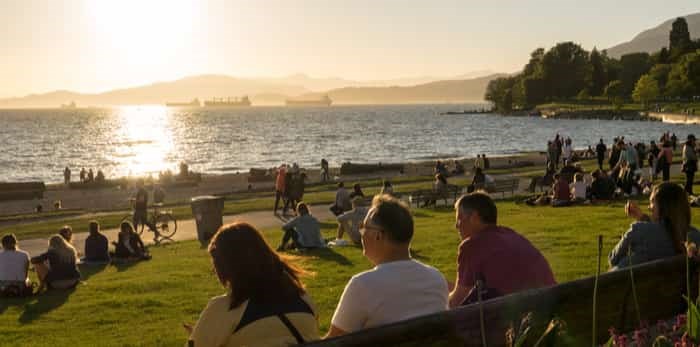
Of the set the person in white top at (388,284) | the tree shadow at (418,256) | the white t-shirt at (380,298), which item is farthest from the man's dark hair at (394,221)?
the tree shadow at (418,256)

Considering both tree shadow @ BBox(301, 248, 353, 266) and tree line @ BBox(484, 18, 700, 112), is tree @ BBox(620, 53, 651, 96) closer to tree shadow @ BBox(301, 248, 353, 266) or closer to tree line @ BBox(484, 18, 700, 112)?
tree line @ BBox(484, 18, 700, 112)

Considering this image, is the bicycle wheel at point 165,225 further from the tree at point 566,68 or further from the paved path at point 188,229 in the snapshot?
the tree at point 566,68

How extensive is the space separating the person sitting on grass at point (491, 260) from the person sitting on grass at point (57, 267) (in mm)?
8441

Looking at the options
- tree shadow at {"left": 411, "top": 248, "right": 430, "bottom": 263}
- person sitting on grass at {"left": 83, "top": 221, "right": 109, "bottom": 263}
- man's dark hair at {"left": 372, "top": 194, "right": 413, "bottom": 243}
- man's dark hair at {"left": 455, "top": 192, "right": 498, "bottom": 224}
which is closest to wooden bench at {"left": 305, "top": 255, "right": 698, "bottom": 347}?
man's dark hair at {"left": 372, "top": 194, "right": 413, "bottom": 243}

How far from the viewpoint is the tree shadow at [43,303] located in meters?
10.5

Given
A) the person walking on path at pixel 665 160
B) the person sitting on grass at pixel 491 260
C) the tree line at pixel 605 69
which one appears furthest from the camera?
the tree line at pixel 605 69

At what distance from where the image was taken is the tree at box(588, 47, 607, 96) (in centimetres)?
18875

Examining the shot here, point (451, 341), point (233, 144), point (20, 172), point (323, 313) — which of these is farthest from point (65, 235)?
point (233, 144)

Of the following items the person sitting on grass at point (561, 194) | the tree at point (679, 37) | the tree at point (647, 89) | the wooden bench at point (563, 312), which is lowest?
the person sitting on grass at point (561, 194)

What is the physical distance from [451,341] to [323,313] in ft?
17.2

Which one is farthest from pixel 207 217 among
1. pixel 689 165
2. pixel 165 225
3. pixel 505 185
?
pixel 689 165

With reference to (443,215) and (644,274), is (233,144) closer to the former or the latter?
(443,215)

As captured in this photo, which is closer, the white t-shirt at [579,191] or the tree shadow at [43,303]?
the tree shadow at [43,303]

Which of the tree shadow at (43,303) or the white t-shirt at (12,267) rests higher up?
the white t-shirt at (12,267)
